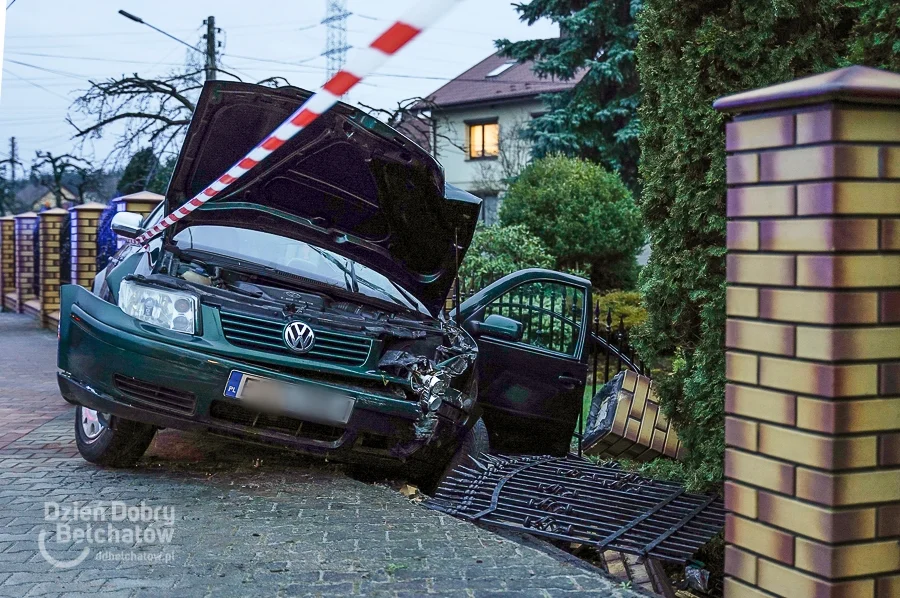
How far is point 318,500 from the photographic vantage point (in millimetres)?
4805

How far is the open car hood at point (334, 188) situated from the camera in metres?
5.27

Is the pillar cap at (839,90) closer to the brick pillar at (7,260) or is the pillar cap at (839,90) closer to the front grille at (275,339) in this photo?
the front grille at (275,339)

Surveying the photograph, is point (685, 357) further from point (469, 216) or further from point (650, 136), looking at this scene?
point (469, 216)

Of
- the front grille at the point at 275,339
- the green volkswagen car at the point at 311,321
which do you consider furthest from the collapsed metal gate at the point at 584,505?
the front grille at the point at 275,339

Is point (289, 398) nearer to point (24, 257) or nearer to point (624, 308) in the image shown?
point (624, 308)

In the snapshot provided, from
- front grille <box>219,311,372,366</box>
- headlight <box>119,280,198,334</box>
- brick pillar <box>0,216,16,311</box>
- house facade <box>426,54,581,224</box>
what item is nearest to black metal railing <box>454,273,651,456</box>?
front grille <box>219,311,372,366</box>

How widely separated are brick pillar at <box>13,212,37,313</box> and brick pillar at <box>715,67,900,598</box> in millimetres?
18925

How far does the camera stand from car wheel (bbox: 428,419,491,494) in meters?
5.52

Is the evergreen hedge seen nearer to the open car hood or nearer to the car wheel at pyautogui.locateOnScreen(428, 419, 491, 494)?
the car wheel at pyautogui.locateOnScreen(428, 419, 491, 494)

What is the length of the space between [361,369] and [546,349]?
5.50 feet

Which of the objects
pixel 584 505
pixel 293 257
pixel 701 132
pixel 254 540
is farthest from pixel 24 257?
pixel 701 132

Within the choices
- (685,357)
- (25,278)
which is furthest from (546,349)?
(25,278)

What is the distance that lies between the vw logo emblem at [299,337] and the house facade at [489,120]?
26195mm

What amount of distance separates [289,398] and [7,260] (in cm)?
1940
